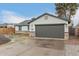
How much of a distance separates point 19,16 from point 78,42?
951 millimetres

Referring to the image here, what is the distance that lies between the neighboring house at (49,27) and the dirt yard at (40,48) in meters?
0.10

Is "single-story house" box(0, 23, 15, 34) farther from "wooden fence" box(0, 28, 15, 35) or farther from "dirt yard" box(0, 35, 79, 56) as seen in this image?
"dirt yard" box(0, 35, 79, 56)

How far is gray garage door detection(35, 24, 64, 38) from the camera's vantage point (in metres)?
3.67

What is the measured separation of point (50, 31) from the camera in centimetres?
372


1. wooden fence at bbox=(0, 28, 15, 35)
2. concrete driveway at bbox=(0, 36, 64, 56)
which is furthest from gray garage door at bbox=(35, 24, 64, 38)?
wooden fence at bbox=(0, 28, 15, 35)

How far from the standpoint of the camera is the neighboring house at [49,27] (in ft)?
12.0

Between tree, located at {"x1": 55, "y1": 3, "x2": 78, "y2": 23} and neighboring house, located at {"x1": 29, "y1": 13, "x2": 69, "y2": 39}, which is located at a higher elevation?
tree, located at {"x1": 55, "y1": 3, "x2": 78, "y2": 23}

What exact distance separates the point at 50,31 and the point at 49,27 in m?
0.07

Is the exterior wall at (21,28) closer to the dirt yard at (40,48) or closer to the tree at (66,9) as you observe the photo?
the dirt yard at (40,48)

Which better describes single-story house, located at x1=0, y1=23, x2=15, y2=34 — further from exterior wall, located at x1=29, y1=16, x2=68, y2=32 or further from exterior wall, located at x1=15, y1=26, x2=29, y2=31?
exterior wall, located at x1=29, y1=16, x2=68, y2=32

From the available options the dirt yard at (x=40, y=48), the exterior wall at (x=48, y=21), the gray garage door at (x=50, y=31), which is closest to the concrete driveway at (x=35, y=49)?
the dirt yard at (x=40, y=48)

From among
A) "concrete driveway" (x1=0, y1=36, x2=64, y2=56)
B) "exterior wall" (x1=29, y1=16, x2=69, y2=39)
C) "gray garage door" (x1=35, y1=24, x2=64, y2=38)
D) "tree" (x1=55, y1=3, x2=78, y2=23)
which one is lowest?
"concrete driveway" (x1=0, y1=36, x2=64, y2=56)

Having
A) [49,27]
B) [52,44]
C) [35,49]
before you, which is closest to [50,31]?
[49,27]

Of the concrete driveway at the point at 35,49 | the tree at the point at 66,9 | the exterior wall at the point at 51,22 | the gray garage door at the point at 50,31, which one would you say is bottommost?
the concrete driveway at the point at 35,49
